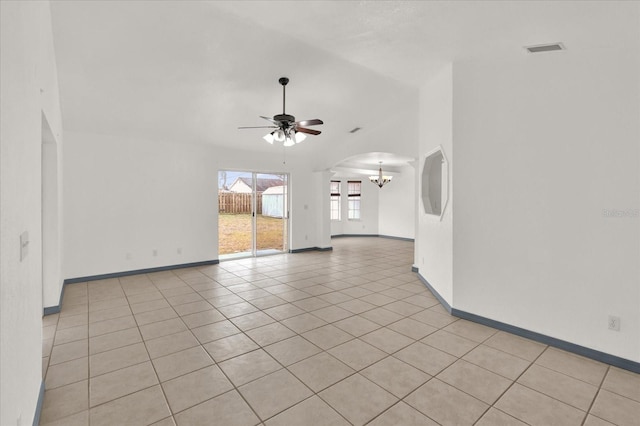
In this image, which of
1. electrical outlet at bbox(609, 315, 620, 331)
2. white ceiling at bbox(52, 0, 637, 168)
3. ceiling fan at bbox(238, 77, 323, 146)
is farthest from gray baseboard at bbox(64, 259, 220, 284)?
electrical outlet at bbox(609, 315, 620, 331)

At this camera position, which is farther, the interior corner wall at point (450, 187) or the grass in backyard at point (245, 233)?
the grass in backyard at point (245, 233)

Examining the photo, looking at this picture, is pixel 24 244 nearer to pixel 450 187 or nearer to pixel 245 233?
pixel 450 187

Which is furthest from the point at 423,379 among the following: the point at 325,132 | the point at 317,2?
the point at 325,132

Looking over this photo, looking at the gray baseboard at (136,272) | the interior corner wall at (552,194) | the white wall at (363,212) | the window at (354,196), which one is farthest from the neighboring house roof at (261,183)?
the interior corner wall at (552,194)

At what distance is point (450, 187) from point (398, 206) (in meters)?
7.38

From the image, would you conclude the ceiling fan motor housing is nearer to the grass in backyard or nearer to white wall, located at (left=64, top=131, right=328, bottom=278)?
white wall, located at (left=64, top=131, right=328, bottom=278)

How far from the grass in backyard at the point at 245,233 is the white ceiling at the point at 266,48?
282cm

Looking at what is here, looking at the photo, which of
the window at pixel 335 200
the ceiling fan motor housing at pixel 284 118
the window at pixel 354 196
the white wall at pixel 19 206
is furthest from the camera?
the window at pixel 354 196

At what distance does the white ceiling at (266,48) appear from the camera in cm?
276

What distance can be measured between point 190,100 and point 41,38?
8.29 feet

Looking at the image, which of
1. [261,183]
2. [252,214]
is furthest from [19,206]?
[261,183]

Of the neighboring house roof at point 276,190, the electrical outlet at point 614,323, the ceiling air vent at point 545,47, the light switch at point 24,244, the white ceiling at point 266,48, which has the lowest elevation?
the electrical outlet at point 614,323

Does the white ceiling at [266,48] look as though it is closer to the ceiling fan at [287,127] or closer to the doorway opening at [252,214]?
the ceiling fan at [287,127]

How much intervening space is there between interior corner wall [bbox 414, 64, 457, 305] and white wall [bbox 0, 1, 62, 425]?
3801 mm
